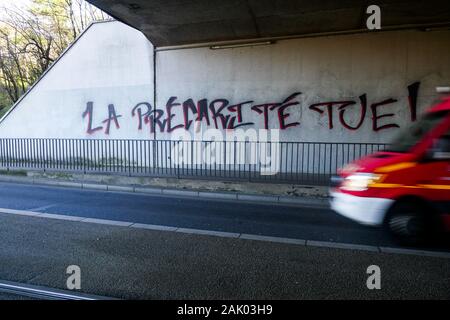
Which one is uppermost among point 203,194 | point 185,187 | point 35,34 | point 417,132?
point 35,34

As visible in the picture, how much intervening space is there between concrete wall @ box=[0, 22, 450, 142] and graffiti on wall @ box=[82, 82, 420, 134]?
0.12ft

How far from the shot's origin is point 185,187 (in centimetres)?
1043

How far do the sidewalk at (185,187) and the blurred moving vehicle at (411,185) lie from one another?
11.0 feet

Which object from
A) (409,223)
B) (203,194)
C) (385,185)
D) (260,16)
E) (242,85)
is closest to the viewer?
(385,185)

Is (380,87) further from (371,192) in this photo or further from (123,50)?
(123,50)

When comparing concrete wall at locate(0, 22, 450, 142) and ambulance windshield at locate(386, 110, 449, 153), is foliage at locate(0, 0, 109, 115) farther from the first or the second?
ambulance windshield at locate(386, 110, 449, 153)

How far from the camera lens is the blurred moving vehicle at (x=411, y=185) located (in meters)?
5.03

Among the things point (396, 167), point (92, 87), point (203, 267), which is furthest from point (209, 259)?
point (92, 87)

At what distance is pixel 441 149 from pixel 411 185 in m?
0.64

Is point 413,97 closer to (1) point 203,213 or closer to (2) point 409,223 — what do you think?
(2) point 409,223

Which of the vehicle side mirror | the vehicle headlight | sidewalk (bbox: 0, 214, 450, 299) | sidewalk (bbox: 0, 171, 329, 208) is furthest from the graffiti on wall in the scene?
sidewalk (bbox: 0, 214, 450, 299)

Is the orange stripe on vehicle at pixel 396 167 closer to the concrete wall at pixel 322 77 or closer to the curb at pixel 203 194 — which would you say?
the curb at pixel 203 194

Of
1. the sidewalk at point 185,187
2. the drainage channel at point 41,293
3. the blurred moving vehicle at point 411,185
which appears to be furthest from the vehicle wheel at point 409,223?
the drainage channel at point 41,293

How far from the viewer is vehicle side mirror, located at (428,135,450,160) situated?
4.99 meters
